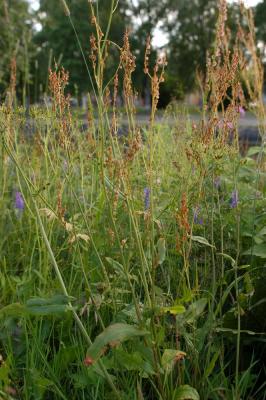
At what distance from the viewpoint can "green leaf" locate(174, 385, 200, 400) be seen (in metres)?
1.18

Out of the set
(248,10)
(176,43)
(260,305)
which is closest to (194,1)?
(176,43)

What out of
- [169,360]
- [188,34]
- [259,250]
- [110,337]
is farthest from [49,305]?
[188,34]

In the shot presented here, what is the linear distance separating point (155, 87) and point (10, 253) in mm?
1321

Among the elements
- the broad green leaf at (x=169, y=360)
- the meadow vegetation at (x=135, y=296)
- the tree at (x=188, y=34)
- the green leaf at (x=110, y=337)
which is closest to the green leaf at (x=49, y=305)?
the meadow vegetation at (x=135, y=296)

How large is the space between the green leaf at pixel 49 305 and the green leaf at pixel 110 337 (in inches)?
4.8

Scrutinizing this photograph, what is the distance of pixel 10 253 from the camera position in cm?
227

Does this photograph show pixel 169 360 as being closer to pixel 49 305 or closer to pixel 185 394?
pixel 185 394

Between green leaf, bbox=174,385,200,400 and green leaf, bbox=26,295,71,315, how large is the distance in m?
0.33

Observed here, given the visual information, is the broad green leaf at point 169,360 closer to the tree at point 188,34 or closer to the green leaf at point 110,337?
the green leaf at point 110,337

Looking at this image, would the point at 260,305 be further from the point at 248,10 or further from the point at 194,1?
the point at 194,1

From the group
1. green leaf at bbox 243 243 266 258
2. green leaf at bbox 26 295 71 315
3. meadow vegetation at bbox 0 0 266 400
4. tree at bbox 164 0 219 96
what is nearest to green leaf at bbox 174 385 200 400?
Result: meadow vegetation at bbox 0 0 266 400

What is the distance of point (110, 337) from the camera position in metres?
1.05

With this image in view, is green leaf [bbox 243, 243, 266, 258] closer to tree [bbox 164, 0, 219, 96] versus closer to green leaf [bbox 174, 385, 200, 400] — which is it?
green leaf [bbox 174, 385, 200, 400]

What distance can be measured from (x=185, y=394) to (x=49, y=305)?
1.22 feet
